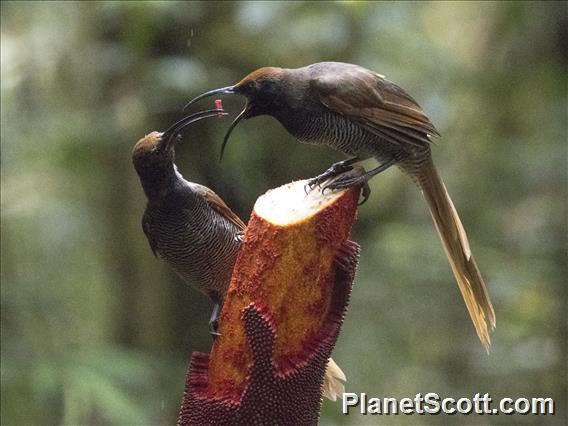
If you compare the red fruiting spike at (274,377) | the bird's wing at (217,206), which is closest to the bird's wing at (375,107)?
the red fruiting spike at (274,377)

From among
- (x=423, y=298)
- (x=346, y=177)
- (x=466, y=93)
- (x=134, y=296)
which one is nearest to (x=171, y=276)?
→ (x=134, y=296)

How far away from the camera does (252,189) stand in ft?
8.75

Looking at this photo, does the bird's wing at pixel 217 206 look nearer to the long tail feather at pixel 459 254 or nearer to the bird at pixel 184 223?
the bird at pixel 184 223

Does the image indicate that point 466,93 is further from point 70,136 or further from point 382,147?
point 382,147

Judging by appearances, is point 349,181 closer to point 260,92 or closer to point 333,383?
point 260,92

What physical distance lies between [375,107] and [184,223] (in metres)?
0.40

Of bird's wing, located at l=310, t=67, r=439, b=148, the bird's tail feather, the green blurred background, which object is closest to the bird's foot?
bird's wing, located at l=310, t=67, r=439, b=148

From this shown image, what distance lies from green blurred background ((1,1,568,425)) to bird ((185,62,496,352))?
96 centimetres

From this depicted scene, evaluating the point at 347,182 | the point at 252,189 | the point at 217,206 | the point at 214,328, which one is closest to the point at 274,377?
Result: the point at 214,328

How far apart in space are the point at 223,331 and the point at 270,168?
153 centimetres

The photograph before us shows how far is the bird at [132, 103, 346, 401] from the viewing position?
5.50 ft

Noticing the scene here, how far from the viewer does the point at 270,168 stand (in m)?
3.00

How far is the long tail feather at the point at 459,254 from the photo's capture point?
1.87 metres

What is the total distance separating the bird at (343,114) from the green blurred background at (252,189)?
955mm
